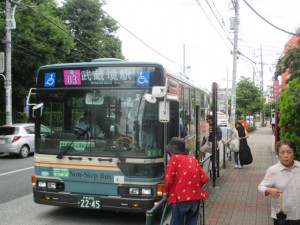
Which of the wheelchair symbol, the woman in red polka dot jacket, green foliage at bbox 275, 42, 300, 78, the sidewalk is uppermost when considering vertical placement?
green foliage at bbox 275, 42, 300, 78

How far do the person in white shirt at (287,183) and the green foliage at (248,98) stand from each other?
120 ft

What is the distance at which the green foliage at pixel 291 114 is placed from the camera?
6.34 meters

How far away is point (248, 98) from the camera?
39.6 m

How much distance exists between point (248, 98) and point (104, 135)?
3515 cm

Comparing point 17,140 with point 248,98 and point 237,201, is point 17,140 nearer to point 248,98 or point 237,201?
point 237,201

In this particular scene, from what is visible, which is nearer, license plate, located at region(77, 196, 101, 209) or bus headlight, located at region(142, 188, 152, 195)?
bus headlight, located at region(142, 188, 152, 195)

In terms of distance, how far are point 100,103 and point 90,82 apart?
0.44 metres

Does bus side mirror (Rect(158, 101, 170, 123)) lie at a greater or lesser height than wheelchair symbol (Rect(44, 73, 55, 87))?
lesser

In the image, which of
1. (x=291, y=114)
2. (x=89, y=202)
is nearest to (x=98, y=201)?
(x=89, y=202)

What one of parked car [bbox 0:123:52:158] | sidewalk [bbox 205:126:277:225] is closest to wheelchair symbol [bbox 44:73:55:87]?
sidewalk [bbox 205:126:277:225]

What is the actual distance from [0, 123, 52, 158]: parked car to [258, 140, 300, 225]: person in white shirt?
14163 mm

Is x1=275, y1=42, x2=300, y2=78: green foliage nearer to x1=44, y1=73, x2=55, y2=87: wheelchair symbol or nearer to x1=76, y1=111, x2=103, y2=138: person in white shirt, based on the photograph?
x1=76, y1=111, x2=103, y2=138: person in white shirt

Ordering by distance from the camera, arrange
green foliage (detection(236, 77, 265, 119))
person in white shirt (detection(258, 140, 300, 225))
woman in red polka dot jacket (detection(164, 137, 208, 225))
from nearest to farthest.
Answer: person in white shirt (detection(258, 140, 300, 225)) < woman in red polka dot jacket (detection(164, 137, 208, 225)) < green foliage (detection(236, 77, 265, 119))

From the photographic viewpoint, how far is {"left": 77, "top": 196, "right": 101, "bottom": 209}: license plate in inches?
244
